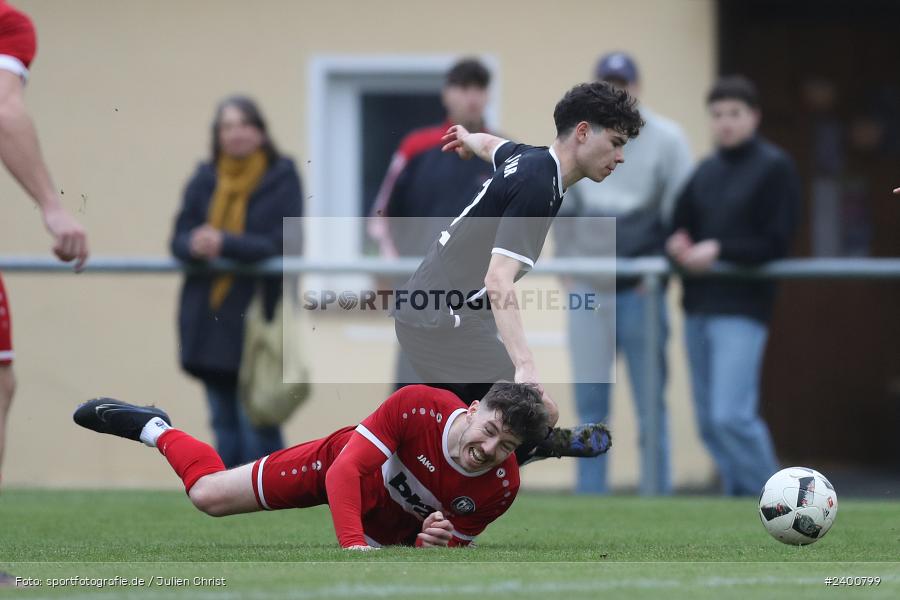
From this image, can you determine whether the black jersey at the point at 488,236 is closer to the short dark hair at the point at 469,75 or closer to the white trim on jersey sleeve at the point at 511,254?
the white trim on jersey sleeve at the point at 511,254

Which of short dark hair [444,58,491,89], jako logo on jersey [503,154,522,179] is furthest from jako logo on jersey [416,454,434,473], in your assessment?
short dark hair [444,58,491,89]

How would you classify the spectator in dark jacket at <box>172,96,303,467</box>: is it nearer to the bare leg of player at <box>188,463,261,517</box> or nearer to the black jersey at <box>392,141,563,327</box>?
the black jersey at <box>392,141,563,327</box>

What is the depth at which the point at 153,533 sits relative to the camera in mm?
6793

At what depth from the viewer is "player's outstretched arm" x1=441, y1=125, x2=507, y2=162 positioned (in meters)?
6.48

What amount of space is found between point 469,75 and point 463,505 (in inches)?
136

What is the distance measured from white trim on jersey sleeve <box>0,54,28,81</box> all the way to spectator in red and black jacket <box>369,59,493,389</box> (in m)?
3.48

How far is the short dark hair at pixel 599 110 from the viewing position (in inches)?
242

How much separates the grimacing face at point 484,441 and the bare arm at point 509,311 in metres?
0.19

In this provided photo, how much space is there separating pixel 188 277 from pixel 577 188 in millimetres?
2264

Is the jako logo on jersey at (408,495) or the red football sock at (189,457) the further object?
the red football sock at (189,457)

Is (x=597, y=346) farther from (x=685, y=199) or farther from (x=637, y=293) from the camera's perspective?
(x=685, y=199)

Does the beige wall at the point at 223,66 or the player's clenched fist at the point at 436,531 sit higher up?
the beige wall at the point at 223,66

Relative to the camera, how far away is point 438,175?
8.85 metres

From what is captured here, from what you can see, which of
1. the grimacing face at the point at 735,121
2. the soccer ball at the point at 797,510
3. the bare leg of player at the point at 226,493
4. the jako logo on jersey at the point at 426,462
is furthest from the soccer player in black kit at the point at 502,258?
the grimacing face at the point at 735,121
